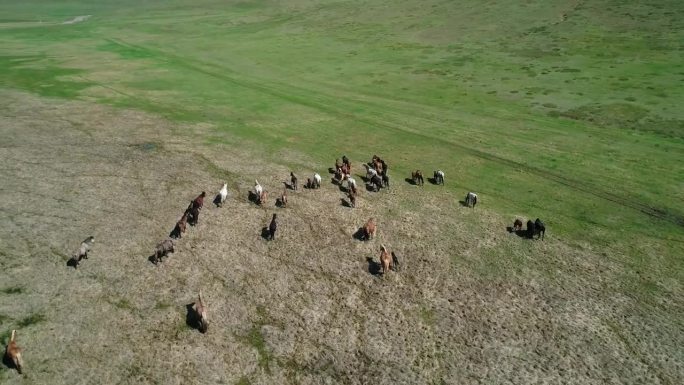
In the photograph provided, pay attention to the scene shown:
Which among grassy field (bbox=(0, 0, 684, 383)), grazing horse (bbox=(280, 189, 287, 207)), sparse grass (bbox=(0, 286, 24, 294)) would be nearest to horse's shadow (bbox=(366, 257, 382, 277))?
grassy field (bbox=(0, 0, 684, 383))

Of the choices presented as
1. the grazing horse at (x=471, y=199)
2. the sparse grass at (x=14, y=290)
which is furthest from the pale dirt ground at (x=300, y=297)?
the grazing horse at (x=471, y=199)

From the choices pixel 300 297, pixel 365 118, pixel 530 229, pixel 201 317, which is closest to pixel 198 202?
pixel 300 297

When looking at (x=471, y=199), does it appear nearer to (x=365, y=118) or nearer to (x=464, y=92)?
(x=365, y=118)

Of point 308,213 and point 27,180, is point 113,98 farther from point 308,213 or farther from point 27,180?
point 308,213

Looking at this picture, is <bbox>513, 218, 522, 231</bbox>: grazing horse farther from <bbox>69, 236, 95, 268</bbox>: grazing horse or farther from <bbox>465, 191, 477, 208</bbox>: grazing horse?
<bbox>69, 236, 95, 268</bbox>: grazing horse

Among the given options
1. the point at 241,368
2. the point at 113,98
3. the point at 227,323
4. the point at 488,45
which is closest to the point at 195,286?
the point at 227,323

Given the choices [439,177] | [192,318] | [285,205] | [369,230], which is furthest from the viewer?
[439,177]

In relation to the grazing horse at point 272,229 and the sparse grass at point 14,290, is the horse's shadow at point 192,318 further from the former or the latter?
the sparse grass at point 14,290
